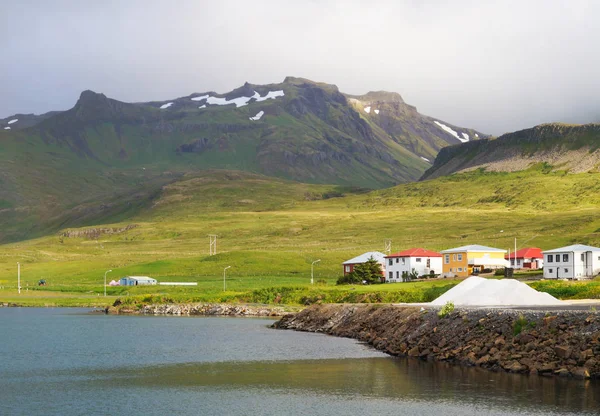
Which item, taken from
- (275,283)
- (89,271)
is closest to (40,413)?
(275,283)

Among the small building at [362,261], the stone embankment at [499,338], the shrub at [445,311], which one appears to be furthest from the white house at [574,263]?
the shrub at [445,311]

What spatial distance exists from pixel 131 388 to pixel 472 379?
2038 cm

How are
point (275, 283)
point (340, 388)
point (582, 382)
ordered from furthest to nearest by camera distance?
1. point (275, 283)
2. point (340, 388)
3. point (582, 382)

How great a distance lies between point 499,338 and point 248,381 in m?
16.6

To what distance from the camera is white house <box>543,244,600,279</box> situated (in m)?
105

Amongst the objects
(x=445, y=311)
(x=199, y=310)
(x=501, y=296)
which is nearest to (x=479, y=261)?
(x=199, y=310)

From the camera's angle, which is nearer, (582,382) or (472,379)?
(582,382)

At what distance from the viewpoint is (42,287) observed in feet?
477

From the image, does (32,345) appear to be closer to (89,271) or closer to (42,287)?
(42,287)

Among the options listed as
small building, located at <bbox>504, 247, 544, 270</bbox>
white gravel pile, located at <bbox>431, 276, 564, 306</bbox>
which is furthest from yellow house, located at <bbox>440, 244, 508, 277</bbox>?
white gravel pile, located at <bbox>431, 276, 564, 306</bbox>

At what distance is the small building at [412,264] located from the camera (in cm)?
12525

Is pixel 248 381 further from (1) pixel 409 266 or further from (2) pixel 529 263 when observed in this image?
(2) pixel 529 263

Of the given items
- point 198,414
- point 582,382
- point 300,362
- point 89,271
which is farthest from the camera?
point 89,271

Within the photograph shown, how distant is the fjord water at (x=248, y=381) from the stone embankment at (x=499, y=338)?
4.08ft
